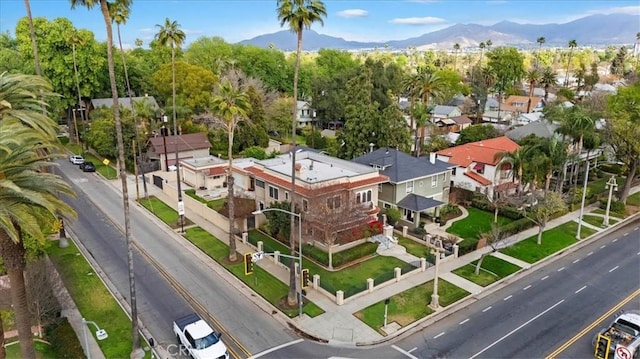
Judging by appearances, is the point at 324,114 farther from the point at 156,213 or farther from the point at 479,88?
the point at 156,213

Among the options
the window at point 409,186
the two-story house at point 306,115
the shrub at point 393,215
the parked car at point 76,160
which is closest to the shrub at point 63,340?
the shrub at point 393,215

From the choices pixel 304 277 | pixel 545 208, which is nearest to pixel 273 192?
pixel 304 277

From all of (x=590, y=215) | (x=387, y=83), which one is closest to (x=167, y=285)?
(x=590, y=215)

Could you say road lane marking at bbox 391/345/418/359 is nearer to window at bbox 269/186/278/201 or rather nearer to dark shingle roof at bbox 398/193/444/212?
dark shingle roof at bbox 398/193/444/212

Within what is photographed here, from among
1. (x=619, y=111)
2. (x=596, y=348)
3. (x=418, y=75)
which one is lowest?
(x=596, y=348)

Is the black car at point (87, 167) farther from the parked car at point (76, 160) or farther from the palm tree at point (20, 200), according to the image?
the palm tree at point (20, 200)

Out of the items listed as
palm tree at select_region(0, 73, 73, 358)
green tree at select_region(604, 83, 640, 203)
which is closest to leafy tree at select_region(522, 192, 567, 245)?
green tree at select_region(604, 83, 640, 203)
